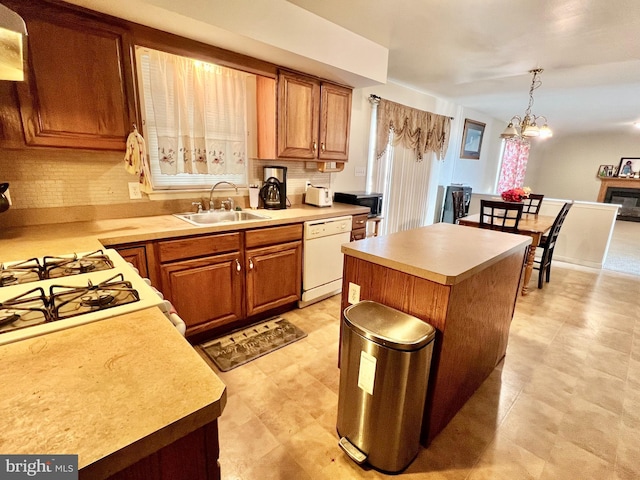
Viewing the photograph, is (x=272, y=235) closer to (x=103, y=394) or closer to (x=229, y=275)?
(x=229, y=275)

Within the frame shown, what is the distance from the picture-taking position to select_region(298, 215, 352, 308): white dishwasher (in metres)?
2.74

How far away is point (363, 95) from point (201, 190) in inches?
89.4

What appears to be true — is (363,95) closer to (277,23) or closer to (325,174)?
(325,174)

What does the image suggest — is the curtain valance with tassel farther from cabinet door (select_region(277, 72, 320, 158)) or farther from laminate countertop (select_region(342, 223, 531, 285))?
laminate countertop (select_region(342, 223, 531, 285))

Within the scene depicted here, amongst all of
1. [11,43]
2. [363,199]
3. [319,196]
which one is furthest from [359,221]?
[11,43]

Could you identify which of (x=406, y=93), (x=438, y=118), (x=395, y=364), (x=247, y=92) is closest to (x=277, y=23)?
(x=247, y=92)

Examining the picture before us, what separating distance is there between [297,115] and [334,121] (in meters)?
0.48

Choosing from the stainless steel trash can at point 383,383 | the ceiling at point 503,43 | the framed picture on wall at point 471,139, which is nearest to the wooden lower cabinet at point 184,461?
the stainless steel trash can at point 383,383

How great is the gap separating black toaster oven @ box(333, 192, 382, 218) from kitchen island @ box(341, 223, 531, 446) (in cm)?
140

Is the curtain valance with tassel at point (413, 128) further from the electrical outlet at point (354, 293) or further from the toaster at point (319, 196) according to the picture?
the electrical outlet at point (354, 293)

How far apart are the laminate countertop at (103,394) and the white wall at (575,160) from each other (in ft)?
35.6

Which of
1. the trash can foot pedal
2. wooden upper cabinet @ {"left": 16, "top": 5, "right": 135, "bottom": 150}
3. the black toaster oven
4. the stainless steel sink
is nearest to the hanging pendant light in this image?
wooden upper cabinet @ {"left": 16, "top": 5, "right": 135, "bottom": 150}

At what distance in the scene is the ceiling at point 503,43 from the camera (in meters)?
2.08

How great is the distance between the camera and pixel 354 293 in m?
1.72
